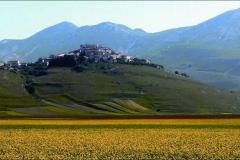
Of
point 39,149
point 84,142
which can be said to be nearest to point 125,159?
point 39,149

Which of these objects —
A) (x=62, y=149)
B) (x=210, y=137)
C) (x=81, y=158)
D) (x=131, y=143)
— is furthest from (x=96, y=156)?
(x=210, y=137)

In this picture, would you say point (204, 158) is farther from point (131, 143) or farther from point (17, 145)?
point (17, 145)

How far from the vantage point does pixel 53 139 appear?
62.1 metres

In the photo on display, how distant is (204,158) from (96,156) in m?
8.87

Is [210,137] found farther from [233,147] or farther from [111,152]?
[111,152]

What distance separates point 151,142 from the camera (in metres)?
58.2

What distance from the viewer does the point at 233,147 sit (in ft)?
172

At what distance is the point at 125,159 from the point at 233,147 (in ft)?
40.0

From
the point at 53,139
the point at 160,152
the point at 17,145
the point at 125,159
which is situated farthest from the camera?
the point at 53,139

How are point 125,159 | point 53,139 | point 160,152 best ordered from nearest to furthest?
point 125,159 < point 160,152 < point 53,139

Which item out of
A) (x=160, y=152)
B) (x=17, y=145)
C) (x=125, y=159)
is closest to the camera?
(x=125, y=159)

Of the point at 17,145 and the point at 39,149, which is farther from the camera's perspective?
the point at 17,145

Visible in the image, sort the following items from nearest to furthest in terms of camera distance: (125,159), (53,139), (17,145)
A: (125,159), (17,145), (53,139)

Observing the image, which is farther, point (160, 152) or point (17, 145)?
point (17, 145)
